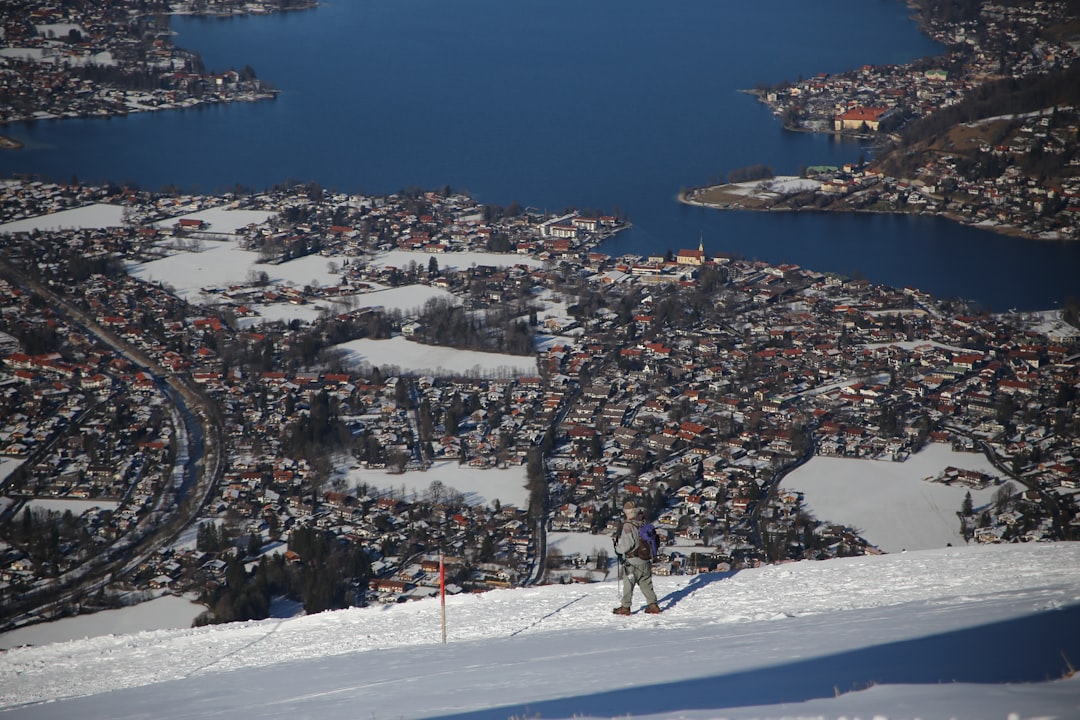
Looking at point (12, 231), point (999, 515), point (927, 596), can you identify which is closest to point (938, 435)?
point (999, 515)

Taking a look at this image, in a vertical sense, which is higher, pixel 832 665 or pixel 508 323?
pixel 832 665

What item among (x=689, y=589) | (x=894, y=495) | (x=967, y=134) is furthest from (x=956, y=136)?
(x=689, y=589)

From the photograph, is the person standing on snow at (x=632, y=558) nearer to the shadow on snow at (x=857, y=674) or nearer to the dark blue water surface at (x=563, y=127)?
the shadow on snow at (x=857, y=674)

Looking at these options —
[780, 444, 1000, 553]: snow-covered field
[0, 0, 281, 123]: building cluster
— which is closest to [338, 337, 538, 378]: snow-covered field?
[780, 444, 1000, 553]: snow-covered field

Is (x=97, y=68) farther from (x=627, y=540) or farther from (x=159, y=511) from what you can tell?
(x=627, y=540)

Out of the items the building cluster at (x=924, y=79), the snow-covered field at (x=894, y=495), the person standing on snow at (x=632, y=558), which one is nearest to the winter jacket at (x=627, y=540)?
the person standing on snow at (x=632, y=558)

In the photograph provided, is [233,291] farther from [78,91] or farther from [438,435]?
[78,91]
